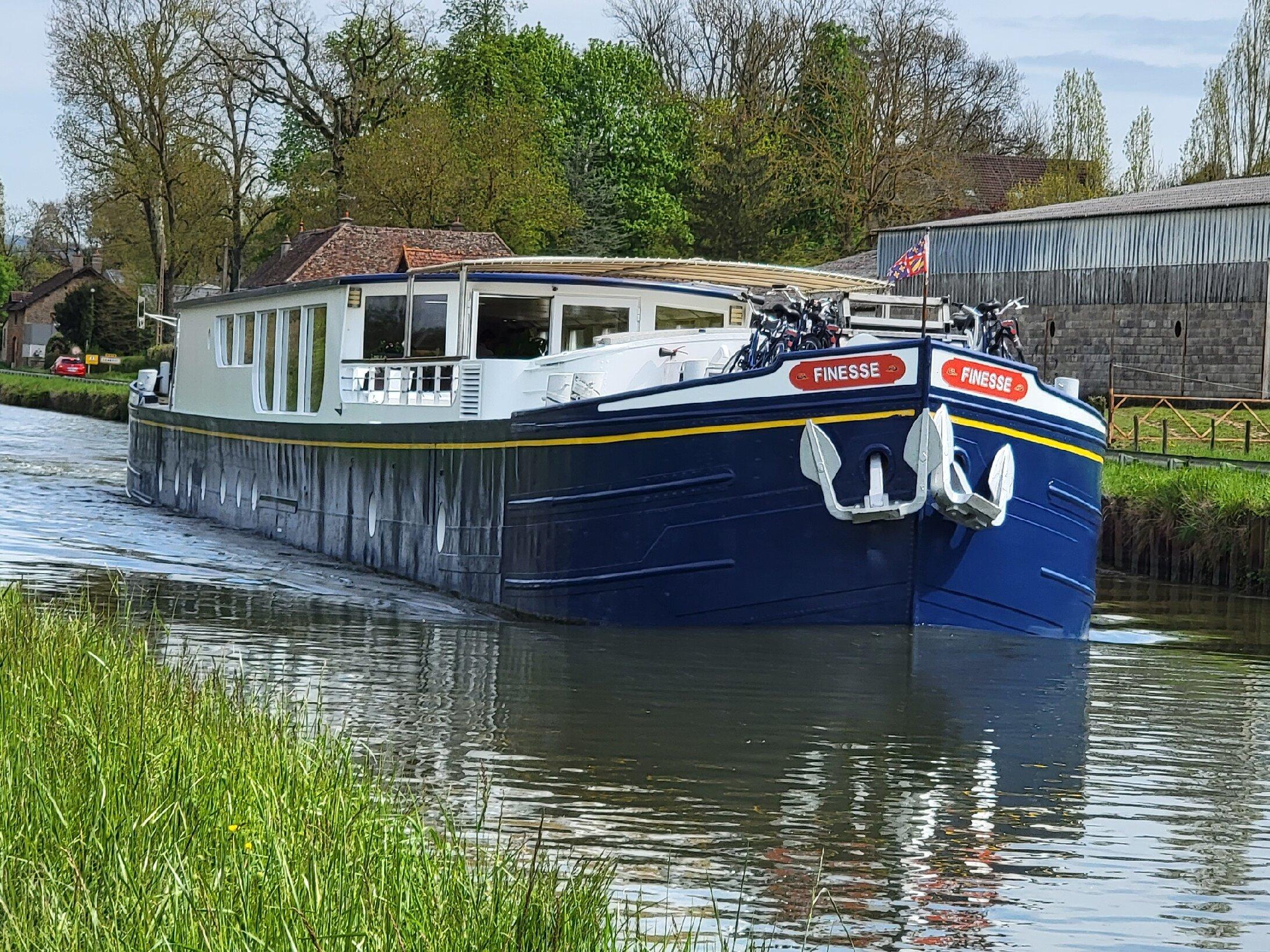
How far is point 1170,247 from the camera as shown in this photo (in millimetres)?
37906

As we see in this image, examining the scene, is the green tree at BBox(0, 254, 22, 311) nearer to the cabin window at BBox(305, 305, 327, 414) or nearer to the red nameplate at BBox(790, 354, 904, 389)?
the cabin window at BBox(305, 305, 327, 414)

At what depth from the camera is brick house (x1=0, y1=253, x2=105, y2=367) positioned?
358 feet

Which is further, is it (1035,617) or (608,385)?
(608,385)

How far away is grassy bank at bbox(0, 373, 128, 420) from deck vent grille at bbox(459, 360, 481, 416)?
34.0m

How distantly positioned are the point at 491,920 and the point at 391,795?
1981 mm

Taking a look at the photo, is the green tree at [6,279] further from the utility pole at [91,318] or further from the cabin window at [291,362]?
the cabin window at [291,362]

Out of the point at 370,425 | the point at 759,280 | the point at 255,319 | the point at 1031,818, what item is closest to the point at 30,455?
the point at 255,319

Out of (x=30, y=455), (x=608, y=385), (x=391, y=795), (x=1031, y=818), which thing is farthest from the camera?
(x=30, y=455)

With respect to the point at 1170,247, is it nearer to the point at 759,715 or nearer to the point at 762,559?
the point at 762,559

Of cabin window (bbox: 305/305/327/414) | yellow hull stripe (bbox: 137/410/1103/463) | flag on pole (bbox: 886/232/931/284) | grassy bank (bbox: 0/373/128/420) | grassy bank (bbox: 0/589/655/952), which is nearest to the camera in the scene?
grassy bank (bbox: 0/589/655/952)

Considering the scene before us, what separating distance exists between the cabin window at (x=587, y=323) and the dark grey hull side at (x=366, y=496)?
4.98ft

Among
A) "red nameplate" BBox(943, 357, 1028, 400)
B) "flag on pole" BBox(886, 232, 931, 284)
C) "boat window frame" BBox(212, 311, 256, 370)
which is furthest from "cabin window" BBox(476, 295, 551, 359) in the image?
"boat window frame" BBox(212, 311, 256, 370)

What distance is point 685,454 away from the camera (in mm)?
12625

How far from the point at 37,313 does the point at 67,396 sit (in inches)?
2325
